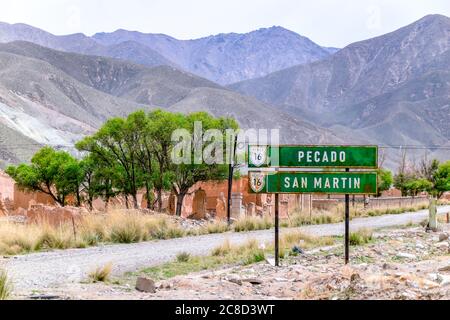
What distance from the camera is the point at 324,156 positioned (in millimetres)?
13383

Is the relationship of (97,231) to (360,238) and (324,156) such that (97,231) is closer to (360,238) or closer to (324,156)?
(360,238)

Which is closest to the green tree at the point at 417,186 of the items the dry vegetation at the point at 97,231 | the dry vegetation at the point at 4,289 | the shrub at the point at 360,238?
the dry vegetation at the point at 97,231

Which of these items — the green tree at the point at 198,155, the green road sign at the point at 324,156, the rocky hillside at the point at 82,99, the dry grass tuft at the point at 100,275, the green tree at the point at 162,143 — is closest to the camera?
the dry grass tuft at the point at 100,275

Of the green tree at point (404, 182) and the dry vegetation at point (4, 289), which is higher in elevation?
the dry vegetation at point (4, 289)

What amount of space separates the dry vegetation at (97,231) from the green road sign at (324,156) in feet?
24.3

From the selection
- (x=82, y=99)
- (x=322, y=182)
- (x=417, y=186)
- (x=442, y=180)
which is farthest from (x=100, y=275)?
(x=82, y=99)

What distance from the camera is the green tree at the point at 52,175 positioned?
147ft

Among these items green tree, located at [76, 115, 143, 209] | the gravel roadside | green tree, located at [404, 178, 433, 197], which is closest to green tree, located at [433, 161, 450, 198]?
green tree, located at [404, 178, 433, 197]

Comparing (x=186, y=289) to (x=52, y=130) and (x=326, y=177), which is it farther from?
(x=52, y=130)

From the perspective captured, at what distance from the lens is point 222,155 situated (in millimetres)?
40750

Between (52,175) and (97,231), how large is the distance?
2507 cm

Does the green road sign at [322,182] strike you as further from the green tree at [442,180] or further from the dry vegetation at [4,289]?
the green tree at [442,180]

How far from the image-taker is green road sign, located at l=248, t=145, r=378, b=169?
43.9ft
